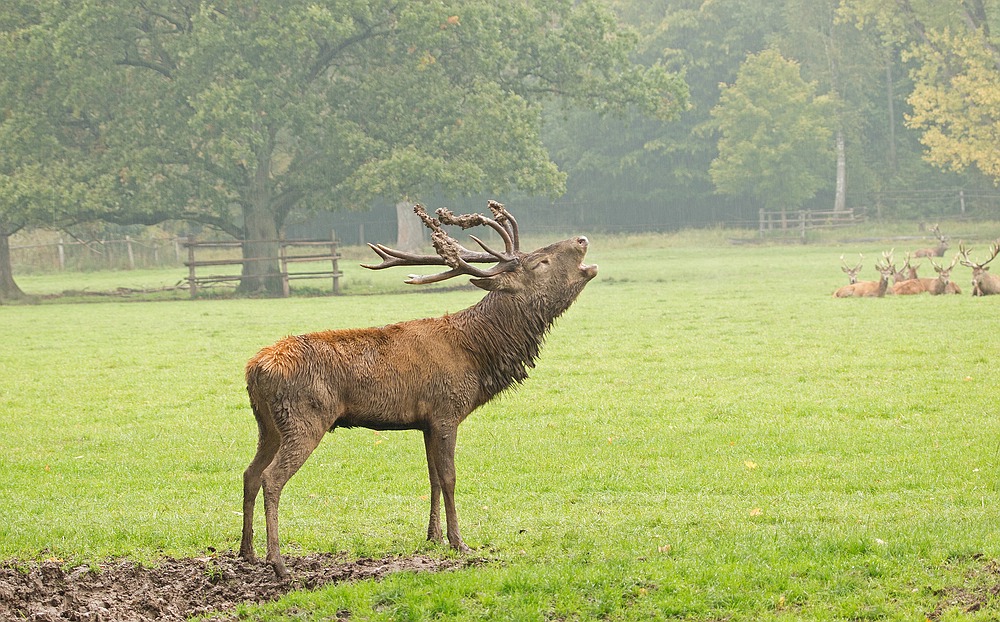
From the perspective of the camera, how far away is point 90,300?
34.7m

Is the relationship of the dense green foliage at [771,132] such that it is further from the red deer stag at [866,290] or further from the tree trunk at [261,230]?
the red deer stag at [866,290]

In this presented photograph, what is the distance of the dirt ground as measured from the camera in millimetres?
6055

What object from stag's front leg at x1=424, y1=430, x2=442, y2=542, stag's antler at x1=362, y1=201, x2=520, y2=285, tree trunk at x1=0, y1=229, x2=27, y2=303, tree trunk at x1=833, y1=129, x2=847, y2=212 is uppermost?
tree trunk at x1=833, y1=129, x2=847, y2=212

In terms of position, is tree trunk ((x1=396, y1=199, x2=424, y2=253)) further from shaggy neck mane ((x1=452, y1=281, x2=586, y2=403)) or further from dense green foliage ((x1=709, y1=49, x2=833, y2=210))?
shaggy neck mane ((x1=452, y1=281, x2=586, y2=403))

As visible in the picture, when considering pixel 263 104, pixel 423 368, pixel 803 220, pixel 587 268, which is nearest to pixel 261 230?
pixel 263 104

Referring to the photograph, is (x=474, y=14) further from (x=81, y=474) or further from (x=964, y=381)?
(x=81, y=474)

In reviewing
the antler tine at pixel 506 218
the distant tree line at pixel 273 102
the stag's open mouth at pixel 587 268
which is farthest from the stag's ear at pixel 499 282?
the distant tree line at pixel 273 102

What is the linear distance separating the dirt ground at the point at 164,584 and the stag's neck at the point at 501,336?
4.09ft

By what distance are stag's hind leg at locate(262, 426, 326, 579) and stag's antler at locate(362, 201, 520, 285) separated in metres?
1.13

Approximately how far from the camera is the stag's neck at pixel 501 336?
24.3 ft

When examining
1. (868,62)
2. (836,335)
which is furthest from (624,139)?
(836,335)

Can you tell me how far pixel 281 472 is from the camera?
6594mm

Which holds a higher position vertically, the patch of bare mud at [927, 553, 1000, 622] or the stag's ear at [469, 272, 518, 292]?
the stag's ear at [469, 272, 518, 292]

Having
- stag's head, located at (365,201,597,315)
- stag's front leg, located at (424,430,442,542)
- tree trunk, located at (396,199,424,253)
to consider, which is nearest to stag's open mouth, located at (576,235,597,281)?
stag's head, located at (365,201,597,315)
